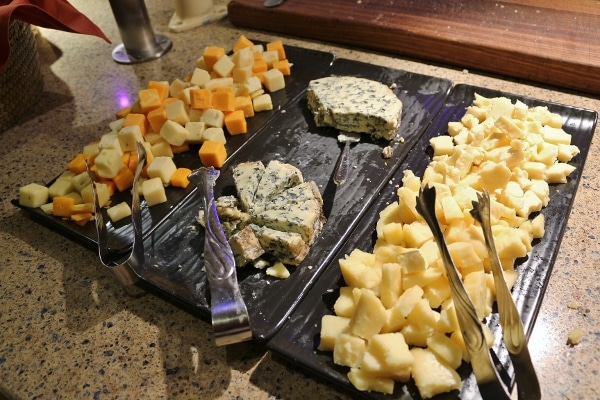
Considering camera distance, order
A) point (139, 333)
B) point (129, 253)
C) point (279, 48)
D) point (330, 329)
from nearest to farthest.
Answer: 1. point (330, 329)
2. point (139, 333)
3. point (129, 253)
4. point (279, 48)

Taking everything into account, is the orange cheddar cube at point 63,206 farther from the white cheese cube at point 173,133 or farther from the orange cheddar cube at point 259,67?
the orange cheddar cube at point 259,67

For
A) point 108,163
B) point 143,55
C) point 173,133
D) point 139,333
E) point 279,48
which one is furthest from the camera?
point 143,55

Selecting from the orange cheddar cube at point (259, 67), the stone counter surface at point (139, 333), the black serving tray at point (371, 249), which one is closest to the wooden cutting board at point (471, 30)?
the stone counter surface at point (139, 333)

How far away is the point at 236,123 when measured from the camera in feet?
4.75

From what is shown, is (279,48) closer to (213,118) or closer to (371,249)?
(213,118)

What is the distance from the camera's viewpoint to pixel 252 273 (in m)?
1.06

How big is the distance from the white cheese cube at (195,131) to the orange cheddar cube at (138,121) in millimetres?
135

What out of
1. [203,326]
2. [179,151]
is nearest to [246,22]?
[179,151]

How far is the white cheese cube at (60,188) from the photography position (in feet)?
4.27

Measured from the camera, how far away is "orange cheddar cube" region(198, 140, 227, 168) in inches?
53.0

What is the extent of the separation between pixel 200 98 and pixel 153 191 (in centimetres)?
37

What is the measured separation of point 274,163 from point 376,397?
641mm

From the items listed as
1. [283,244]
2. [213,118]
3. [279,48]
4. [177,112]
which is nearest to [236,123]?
[213,118]

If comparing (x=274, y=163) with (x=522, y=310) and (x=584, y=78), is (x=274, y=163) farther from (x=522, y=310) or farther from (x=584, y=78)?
(x=584, y=78)
